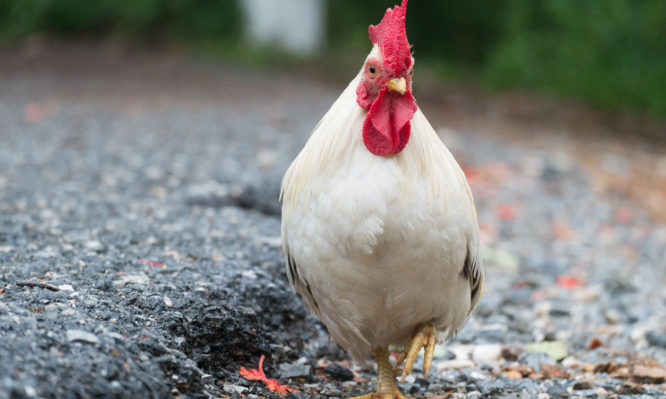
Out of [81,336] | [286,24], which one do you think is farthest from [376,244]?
[286,24]

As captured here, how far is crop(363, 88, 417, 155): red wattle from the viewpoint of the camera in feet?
9.65

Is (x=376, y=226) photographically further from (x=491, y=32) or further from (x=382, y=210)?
(x=491, y=32)

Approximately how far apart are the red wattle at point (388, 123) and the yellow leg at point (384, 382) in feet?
3.62

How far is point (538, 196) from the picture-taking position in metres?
8.37

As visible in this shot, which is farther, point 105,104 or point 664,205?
point 105,104

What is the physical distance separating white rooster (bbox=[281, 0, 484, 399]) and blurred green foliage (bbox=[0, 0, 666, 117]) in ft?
35.9

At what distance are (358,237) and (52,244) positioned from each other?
85.6 inches

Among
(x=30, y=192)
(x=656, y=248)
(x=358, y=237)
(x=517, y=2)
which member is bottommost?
(x=30, y=192)

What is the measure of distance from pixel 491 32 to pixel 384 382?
49.9ft

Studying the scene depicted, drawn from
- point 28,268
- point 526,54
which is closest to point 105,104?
point 28,268

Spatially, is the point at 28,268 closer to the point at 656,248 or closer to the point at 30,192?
the point at 30,192

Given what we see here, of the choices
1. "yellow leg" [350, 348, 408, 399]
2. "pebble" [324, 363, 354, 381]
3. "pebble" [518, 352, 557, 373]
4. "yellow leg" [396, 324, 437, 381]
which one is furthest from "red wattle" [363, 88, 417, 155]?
"pebble" [518, 352, 557, 373]

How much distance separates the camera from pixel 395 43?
2920 mm

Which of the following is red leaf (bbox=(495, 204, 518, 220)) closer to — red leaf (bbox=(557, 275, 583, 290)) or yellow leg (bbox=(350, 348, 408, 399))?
red leaf (bbox=(557, 275, 583, 290))
